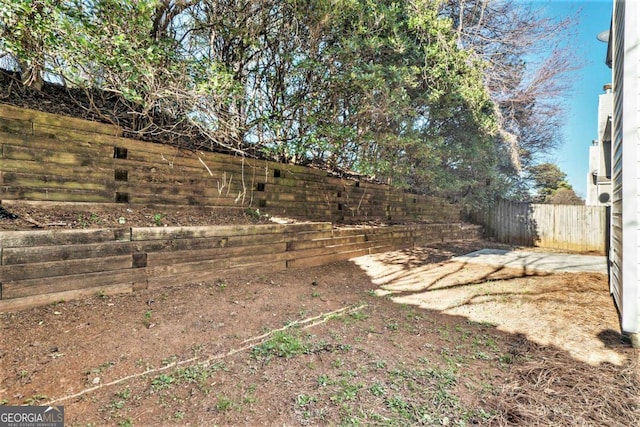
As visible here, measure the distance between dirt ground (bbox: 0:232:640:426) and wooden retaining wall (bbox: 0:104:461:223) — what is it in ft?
4.03

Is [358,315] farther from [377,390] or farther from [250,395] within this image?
[250,395]

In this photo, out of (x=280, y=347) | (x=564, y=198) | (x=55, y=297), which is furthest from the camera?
(x=564, y=198)

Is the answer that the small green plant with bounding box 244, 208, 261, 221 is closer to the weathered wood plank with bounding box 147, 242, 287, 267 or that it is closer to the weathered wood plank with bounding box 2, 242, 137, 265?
the weathered wood plank with bounding box 147, 242, 287, 267

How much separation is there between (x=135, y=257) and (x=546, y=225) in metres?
12.8

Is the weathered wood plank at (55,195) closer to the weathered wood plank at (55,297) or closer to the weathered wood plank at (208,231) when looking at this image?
the weathered wood plank at (208,231)

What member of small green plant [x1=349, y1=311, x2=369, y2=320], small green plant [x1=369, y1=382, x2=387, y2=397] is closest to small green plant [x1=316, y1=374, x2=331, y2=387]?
small green plant [x1=369, y1=382, x2=387, y2=397]

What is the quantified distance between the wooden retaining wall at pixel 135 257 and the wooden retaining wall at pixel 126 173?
710mm

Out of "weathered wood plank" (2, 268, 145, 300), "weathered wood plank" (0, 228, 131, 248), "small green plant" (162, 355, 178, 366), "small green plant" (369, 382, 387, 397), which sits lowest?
"small green plant" (369, 382, 387, 397)

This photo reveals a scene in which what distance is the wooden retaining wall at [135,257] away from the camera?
233 cm

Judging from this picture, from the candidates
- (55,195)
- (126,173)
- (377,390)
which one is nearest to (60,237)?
(55,195)

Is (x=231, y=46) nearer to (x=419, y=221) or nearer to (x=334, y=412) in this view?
(x=334, y=412)

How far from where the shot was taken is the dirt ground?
1.65m

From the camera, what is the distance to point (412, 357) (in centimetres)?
228

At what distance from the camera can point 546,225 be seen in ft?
35.4
